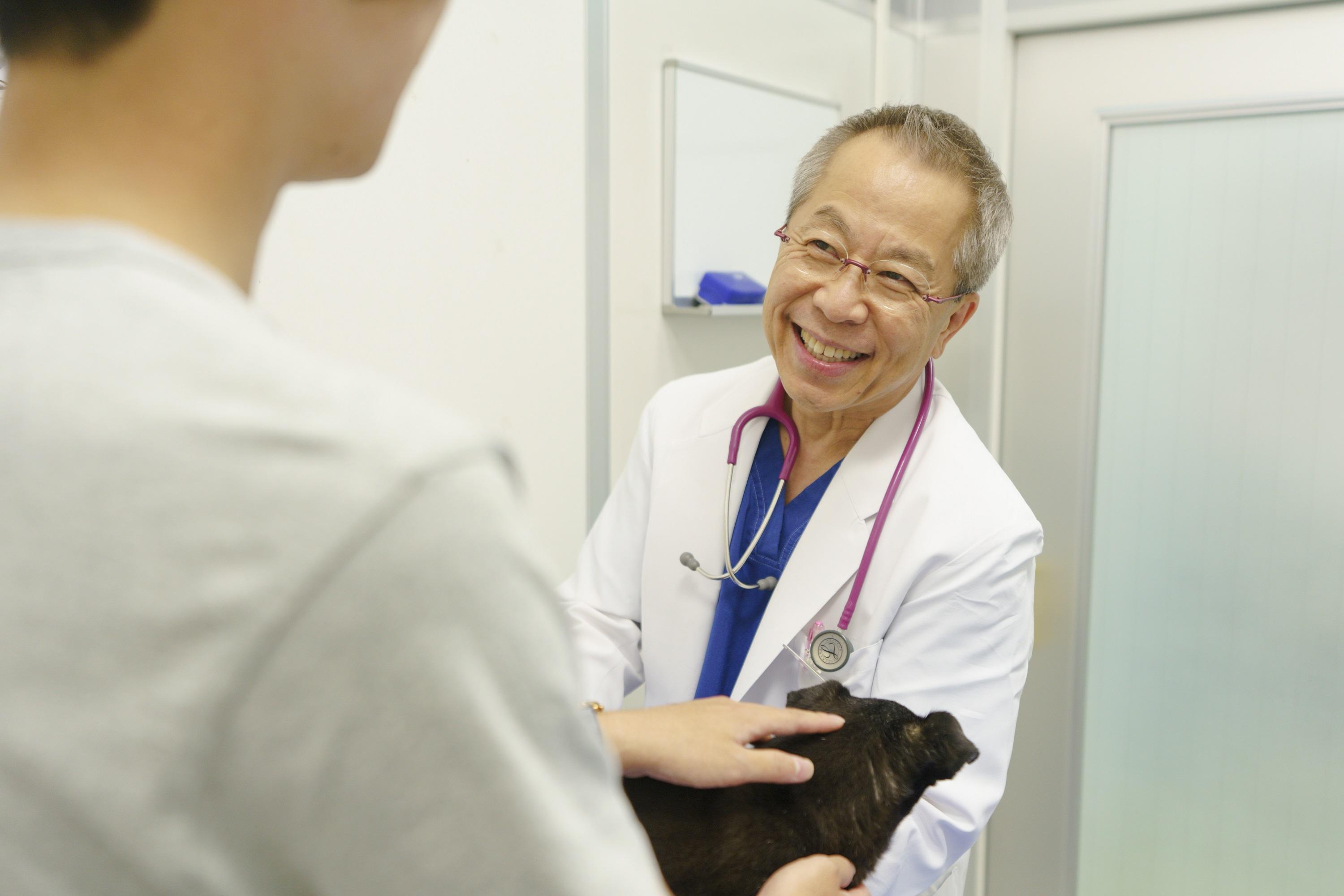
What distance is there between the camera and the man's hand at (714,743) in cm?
77

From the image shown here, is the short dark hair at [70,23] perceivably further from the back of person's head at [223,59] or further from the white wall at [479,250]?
the white wall at [479,250]

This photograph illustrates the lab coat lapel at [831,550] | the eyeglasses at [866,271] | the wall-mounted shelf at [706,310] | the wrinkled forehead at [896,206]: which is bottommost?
the lab coat lapel at [831,550]

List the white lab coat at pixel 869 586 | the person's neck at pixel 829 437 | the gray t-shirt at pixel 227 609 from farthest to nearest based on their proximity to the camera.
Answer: the person's neck at pixel 829 437 → the white lab coat at pixel 869 586 → the gray t-shirt at pixel 227 609

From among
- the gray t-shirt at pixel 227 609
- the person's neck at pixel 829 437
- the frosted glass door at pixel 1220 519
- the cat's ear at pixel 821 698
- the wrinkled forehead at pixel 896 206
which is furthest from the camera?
the frosted glass door at pixel 1220 519

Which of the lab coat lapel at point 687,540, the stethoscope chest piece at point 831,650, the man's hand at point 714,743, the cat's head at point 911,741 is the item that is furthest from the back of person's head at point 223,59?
the lab coat lapel at point 687,540

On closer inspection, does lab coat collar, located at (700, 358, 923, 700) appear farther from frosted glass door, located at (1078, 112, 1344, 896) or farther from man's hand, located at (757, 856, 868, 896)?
frosted glass door, located at (1078, 112, 1344, 896)

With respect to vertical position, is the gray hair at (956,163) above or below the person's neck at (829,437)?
above

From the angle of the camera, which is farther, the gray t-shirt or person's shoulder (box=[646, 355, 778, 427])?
person's shoulder (box=[646, 355, 778, 427])

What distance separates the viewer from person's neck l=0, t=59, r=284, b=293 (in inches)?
13.6

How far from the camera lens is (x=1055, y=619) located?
221 centimetres

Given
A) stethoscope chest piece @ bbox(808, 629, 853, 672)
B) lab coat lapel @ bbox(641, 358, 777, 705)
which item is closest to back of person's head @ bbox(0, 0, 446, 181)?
stethoscope chest piece @ bbox(808, 629, 853, 672)

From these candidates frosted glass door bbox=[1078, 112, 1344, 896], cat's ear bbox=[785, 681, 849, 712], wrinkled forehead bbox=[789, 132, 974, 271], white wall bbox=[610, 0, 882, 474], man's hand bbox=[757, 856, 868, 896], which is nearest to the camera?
man's hand bbox=[757, 856, 868, 896]

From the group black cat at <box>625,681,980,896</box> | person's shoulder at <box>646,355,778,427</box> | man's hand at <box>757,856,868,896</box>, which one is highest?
person's shoulder at <box>646,355,778,427</box>

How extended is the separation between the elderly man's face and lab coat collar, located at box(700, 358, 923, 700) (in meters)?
0.06
